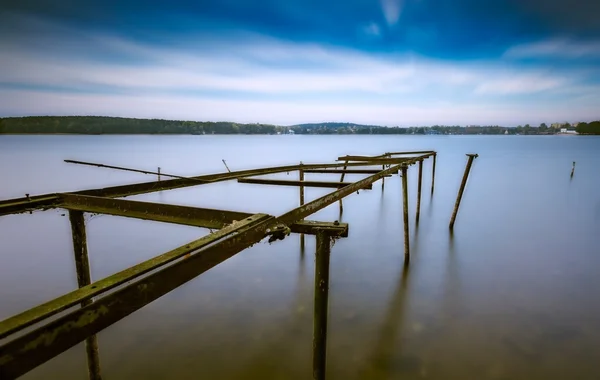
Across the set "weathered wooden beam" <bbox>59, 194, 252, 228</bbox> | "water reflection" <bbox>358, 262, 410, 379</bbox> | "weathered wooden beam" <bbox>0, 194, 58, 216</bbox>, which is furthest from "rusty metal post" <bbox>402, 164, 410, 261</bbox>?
"weathered wooden beam" <bbox>0, 194, 58, 216</bbox>

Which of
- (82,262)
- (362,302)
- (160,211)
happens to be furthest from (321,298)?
(362,302)

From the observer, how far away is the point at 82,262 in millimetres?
4793

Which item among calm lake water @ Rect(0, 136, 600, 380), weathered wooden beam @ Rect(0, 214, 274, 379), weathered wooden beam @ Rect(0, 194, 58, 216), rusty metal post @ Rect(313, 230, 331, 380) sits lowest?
calm lake water @ Rect(0, 136, 600, 380)

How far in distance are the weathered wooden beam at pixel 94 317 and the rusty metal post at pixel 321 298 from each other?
1314mm

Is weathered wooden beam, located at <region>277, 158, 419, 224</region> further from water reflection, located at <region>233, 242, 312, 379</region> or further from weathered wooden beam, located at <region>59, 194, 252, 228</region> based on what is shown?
water reflection, located at <region>233, 242, 312, 379</region>

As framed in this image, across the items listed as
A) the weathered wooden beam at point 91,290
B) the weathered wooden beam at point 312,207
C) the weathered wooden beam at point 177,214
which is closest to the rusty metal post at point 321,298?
the weathered wooden beam at point 177,214

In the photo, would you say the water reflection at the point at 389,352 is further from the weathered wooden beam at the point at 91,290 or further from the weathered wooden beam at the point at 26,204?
the weathered wooden beam at the point at 26,204

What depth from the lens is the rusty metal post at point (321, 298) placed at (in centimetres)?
370

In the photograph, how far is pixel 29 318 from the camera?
5.29 feet

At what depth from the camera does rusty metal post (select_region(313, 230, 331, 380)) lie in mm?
3701

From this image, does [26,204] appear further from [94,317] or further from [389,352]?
[389,352]

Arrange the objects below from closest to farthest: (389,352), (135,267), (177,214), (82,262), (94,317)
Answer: (94,317), (135,267), (177,214), (82,262), (389,352)

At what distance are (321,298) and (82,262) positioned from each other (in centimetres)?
373

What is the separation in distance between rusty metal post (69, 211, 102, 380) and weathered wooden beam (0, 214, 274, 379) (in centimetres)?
321
